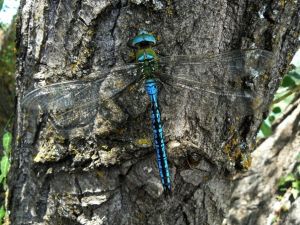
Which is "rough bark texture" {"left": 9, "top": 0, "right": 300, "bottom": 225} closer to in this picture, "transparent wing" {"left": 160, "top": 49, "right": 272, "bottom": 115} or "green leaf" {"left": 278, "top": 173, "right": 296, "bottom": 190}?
"transparent wing" {"left": 160, "top": 49, "right": 272, "bottom": 115}

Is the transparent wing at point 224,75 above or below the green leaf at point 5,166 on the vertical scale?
above

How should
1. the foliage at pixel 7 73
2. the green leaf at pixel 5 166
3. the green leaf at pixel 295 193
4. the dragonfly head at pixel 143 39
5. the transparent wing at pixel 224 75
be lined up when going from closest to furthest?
the dragonfly head at pixel 143 39 → the transparent wing at pixel 224 75 → the green leaf at pixel 5 166 → the green leaf at pixel 295 193 → the foliage at pixel 7 73

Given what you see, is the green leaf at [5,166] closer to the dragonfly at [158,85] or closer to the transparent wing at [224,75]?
the dragonfly at [158,85]

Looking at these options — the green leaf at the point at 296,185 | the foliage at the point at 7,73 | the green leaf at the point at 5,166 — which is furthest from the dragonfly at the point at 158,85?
the foliage at the point at 7,73

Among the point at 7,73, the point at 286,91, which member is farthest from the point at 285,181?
the point at 7,73

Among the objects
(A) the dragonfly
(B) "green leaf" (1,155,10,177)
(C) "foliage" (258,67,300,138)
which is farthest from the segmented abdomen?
(C) "foliage" (258,67,300,138)

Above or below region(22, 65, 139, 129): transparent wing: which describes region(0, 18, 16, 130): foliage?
above

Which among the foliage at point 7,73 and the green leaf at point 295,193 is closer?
the green leaf at point 295,193
